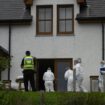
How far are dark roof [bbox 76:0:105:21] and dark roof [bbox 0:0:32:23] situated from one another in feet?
10.1

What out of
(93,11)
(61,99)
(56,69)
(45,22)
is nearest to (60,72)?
(56,69)

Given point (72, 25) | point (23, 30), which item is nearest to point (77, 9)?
point (72, 25)

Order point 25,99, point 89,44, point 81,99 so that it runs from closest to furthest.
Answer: point 81,99 → point 25,99 → point 89,44

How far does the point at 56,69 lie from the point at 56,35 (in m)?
1.99

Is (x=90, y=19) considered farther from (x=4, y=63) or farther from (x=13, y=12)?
(x=4, y=63)

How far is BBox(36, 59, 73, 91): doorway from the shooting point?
35312mm

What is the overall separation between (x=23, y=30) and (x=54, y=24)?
1864 millimetres

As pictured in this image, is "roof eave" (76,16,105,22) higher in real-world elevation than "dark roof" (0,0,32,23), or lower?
lower

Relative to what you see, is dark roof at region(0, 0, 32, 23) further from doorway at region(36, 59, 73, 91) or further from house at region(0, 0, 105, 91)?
doorway at region(36, 59, 73, 91)

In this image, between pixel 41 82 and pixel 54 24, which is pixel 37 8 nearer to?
pixel 54 24

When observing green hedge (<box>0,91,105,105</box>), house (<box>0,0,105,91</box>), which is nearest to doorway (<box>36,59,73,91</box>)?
house (<box>0,0,105,91</box>)

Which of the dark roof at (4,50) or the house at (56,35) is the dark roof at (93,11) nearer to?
the house at (56,35)

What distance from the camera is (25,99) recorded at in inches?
820

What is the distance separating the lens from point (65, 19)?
36.1m
